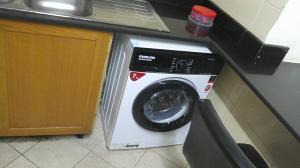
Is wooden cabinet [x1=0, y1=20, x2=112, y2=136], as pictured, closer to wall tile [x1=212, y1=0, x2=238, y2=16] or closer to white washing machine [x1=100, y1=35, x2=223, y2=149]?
white washing machine [x1=100, y1=35, x2=223, y2=149]

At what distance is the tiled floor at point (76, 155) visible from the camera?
1744mm

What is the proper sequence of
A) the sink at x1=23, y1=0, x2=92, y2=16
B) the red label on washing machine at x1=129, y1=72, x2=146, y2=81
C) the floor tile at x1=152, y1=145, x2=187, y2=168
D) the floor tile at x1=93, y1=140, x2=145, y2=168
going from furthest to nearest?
1. the floor tile at x1=152, y1=145, x2=187, y2=168
2. the floor tile at x1=93, y1=140, x2=145, y2=168
3. the red label on washing machine at x1=129, y1=72, x2=146, y2=81
4. the sink at x1=23, y1=0, x2=92, y2=16

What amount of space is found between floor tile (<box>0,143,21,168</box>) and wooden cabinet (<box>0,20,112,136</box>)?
133 millimetres

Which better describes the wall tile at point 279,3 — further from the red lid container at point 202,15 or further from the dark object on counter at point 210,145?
the dark object on counter at point 210,145

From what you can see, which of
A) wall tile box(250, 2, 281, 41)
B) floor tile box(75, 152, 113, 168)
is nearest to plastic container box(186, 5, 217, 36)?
wall tile box(250, 2, 281, 41)

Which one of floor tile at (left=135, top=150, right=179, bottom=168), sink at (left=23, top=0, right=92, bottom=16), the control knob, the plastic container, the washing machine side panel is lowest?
floor tile at (left=135, top=150, right=179, bottom=168)

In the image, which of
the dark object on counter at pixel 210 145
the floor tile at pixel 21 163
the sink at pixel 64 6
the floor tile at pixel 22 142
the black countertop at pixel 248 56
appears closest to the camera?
the dark object on counter at pixel 210 145

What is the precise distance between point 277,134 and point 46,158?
1482 mm

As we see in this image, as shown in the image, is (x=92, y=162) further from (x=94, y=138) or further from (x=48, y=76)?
(x=48, y=76)

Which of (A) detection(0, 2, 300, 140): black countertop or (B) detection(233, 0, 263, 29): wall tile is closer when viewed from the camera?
(A) detection(0, 2, 300, 140): black countertop

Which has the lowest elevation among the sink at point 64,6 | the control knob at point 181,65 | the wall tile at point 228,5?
the control knob at point 181,65

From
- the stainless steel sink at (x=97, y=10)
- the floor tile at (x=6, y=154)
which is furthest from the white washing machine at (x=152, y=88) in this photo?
the floor tile at (x=6, y=154)

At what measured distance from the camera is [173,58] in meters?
1.61

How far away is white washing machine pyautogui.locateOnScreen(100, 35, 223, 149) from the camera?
1581 millimetres
